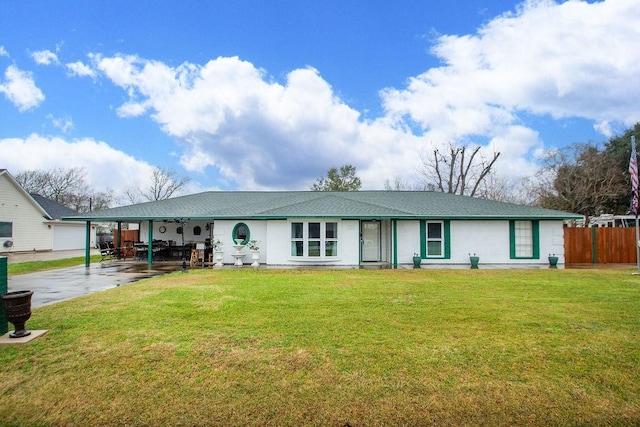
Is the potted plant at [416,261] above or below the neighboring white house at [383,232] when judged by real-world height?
below

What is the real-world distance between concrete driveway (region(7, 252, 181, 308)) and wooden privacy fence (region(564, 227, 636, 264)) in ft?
65.6

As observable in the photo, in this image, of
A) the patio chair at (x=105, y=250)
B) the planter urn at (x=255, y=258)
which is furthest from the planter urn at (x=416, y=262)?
the patio chair at (x=105, y=250)

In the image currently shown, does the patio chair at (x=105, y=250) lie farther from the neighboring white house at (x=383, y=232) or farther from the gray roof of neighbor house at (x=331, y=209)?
the neighboring white house at (x=383, y=232)

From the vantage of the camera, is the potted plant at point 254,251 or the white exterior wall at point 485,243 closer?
the potted plant at point 254,251

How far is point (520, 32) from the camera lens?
1403cm

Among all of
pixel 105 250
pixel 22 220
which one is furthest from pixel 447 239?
pixel 22 220

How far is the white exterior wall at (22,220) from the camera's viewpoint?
2586cm

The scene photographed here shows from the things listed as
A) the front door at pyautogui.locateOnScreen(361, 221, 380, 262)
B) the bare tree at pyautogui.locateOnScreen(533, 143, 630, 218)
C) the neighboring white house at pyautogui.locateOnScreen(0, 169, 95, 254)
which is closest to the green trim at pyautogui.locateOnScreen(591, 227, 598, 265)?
the front door at pyautogui.locateOnScreen(361, 221, 380, 262)

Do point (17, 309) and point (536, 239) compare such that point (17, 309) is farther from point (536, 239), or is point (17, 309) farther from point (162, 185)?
point (162, 185)

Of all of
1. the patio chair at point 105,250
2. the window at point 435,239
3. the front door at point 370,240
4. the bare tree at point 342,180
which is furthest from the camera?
the bare tree at point 342,180

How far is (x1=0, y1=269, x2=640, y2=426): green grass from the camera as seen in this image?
345 cm

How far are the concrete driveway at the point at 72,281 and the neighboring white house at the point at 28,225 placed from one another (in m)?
16.7

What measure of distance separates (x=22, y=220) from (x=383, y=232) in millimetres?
28668

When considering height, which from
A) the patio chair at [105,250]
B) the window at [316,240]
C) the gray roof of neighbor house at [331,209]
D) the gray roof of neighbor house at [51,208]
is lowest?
the patio chair at [105,250]
